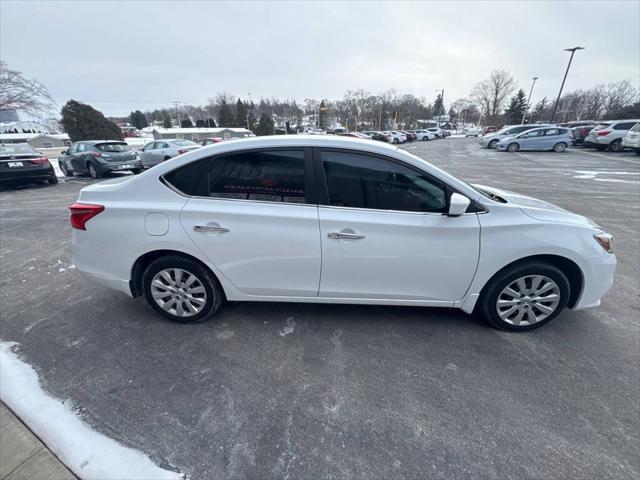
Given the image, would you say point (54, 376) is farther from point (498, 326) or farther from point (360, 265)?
point (498, 326)

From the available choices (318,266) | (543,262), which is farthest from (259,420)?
(543,262)

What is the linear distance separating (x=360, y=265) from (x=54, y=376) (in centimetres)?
252

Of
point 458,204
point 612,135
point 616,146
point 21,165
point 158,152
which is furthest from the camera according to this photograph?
point 616,146

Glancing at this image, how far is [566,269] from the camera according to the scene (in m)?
2.68

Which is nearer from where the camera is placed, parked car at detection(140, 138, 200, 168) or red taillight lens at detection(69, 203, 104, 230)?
red taillight lens at detection(69, 203, 104, 230)

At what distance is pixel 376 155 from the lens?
2.54 meters

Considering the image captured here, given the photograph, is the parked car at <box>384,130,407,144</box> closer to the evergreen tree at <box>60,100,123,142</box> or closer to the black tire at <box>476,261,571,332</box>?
the evergreen tree at <box>60,100,123,142</box>

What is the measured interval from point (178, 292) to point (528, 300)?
3168 millimetres

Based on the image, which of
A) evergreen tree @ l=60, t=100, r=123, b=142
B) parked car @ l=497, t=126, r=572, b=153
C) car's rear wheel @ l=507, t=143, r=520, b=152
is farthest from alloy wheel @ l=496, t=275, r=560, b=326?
evergreen tree @ l=60, t=100, r=123, b=142

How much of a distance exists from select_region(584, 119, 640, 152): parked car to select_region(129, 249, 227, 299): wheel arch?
958 inches

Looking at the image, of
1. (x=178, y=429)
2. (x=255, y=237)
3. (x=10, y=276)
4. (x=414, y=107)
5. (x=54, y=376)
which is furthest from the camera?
(x=414, y=107)

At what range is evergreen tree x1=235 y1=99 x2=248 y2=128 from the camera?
205 feet

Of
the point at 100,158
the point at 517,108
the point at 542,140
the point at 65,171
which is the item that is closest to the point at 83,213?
the point at 100,158

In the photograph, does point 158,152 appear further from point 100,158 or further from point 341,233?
point 341,233
